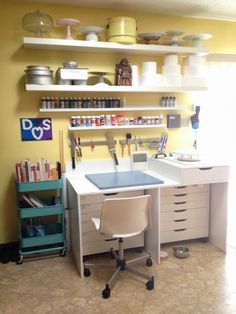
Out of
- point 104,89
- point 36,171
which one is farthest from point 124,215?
point 104,89

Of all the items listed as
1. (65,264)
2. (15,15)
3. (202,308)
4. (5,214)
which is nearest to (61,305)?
(65,264)

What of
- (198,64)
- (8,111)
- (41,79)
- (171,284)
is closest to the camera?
(171,284)

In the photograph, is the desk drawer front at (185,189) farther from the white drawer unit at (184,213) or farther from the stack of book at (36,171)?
the stack of book at (36,171)

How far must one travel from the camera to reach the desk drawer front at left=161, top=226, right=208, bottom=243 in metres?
3.00

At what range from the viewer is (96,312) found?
6.79 feet

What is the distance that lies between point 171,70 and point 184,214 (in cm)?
145

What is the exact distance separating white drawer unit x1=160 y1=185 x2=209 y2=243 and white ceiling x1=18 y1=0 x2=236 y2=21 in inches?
68.8

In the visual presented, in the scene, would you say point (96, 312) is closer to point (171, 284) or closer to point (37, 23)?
point (171, 284)

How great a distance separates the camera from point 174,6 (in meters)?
2.91

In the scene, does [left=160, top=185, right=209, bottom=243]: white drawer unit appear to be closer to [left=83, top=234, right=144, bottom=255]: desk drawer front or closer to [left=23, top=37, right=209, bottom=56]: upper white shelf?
[left=83, top=234, right=144, bottom=255]: desk drawer front

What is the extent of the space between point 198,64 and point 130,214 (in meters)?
1.79

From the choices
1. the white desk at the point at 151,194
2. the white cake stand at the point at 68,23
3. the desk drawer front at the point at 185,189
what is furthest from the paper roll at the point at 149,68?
the desk drawer front at the point at 185,189

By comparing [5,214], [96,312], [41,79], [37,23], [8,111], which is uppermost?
[37,23]

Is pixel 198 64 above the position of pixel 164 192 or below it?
above
